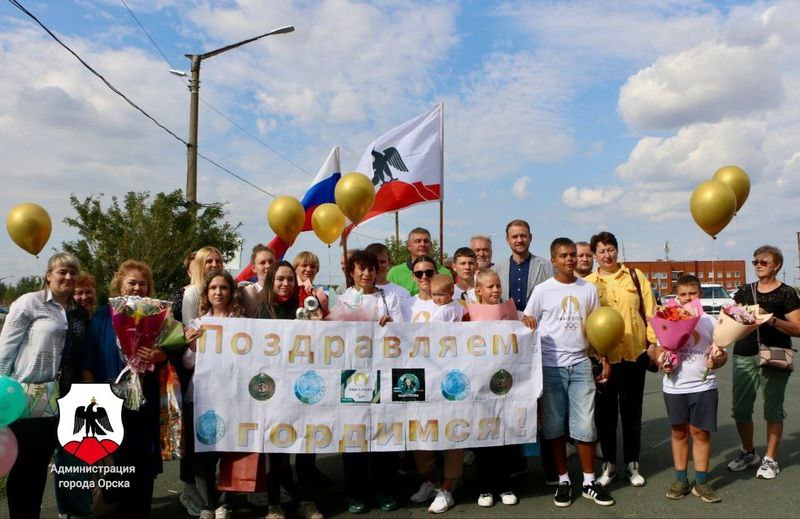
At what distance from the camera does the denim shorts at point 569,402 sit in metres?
4.75

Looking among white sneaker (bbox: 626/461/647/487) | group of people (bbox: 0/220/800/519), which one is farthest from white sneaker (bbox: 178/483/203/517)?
white sneaker (bbox: 626/461/647/487)

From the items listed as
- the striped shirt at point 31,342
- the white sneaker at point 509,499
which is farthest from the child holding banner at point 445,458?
the striped shirt at point 31,342

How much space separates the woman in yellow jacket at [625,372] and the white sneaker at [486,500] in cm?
106

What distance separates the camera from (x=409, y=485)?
5.30 metres

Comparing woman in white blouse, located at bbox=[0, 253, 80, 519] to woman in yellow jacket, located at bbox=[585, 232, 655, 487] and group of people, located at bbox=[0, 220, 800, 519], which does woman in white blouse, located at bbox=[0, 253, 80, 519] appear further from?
woman in yellow jacket, located at bbox=[585, 232, 655, 487]

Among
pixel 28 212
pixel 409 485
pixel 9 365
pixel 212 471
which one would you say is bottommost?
pixel 409 485

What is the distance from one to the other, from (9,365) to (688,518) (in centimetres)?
465

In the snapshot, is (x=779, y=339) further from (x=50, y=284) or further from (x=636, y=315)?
(x=50, y=284)

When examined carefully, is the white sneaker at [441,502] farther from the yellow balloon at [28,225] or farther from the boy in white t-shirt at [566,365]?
the yellow balloon at [28,225]

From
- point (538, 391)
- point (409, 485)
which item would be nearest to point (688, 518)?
point (538, 391)

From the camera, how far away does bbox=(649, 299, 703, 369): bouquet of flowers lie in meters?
4.79

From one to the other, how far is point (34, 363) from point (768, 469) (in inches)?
223

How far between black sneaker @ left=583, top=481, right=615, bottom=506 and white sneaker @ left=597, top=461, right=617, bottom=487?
0.79 ft

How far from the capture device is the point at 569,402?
488cm
